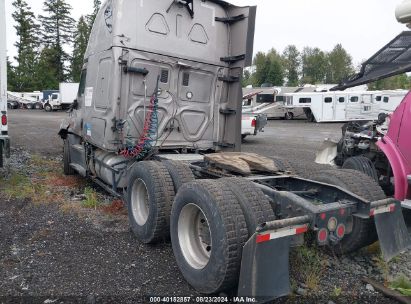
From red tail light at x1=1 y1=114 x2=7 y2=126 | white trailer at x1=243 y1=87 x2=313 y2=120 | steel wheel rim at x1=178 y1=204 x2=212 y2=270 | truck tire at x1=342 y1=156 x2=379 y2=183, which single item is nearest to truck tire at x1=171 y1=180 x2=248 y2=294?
steel wheel rim at x1=178 y1=204 x2=212 y2=270

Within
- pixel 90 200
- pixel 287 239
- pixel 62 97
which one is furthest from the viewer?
pixel 62 97

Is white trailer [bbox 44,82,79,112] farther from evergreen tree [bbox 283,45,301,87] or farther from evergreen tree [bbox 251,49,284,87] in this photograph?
evergreen tree [bbox 283,45,301,87]

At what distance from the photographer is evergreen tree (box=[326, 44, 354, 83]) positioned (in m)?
97.7

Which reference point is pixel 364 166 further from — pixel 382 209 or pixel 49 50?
pixel 49 50

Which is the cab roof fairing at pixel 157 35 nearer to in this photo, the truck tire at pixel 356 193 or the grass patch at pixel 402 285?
the truck tire at pixel 356 193

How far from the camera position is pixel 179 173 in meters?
4.47

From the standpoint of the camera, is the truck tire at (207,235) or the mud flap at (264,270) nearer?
the mud flap at (264,270)

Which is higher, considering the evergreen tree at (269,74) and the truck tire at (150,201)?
the evergreen tree at (269,74)

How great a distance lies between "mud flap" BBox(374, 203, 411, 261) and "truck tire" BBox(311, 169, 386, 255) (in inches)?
6.5

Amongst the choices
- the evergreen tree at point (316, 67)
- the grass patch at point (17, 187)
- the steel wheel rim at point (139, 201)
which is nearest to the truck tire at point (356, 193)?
the steel wheel rim at point (139, 201)

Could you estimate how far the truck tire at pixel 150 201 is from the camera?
4.27 meters

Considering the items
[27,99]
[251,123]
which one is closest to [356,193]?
[251,123]

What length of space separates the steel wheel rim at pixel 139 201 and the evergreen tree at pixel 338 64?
99244 mm

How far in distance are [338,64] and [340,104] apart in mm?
78372
